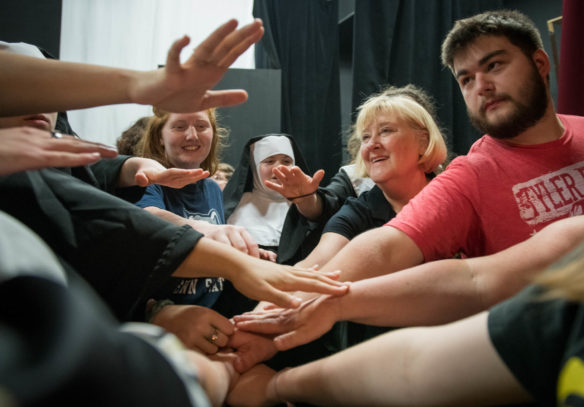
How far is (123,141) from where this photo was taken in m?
2.17

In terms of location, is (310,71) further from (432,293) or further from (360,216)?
(432,293)

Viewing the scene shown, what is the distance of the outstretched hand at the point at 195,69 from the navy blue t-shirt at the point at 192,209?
0.45 meters

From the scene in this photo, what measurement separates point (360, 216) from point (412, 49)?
6.76 ft

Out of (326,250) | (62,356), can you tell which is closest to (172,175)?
(326,250)

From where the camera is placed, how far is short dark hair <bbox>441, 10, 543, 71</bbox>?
4.35 ft

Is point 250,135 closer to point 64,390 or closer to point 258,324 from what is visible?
point 258,324

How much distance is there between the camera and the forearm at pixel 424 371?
45 centimetres

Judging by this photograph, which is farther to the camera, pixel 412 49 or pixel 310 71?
pixel 310 71

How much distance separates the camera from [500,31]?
52.2 inches

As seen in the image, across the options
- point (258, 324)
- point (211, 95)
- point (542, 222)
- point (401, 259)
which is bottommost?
point (258, 324)

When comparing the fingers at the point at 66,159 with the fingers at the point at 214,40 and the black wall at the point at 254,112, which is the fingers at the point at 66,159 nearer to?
the fingers at the point at 214,40

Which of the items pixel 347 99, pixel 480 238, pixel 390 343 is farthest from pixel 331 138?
pixel 390 343

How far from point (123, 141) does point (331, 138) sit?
5.46 ft

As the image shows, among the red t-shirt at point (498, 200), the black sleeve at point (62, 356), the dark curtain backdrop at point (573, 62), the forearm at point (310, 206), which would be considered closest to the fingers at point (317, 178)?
the forearm at point (310, 206)
